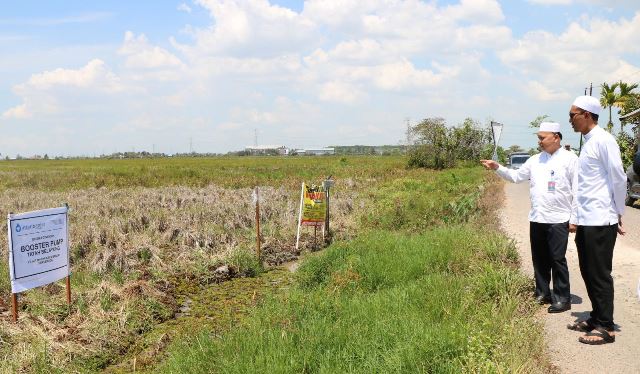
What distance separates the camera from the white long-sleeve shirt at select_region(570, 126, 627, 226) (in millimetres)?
4203

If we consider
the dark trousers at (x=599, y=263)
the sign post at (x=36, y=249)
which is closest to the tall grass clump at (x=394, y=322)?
the dark trousers at (x=599, y=263)

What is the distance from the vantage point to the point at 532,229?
544 centimetres

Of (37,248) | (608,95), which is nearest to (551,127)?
(37,248)

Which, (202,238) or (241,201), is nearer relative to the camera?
(202,238)

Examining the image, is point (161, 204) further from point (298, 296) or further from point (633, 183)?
point (633, 183)

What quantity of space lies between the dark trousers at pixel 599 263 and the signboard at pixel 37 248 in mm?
6036

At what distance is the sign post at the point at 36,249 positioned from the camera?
5.88 meters

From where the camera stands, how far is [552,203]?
17.0ft

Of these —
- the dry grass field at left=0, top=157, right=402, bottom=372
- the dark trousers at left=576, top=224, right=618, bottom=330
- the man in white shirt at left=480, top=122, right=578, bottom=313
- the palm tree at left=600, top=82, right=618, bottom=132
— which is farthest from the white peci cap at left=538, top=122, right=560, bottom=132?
the palm tree at left=600, top=82, right=618, bottom=132

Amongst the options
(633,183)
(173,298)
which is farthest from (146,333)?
(633,183)

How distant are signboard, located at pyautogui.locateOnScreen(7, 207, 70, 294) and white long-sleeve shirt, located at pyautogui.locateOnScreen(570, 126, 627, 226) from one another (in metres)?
6.03

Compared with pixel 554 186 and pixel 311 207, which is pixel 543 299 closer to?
pixel 554 186

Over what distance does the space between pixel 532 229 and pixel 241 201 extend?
1214 cm

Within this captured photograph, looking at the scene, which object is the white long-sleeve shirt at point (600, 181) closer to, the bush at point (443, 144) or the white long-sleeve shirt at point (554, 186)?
the white long-sleeve shirt at point (554, 186)
